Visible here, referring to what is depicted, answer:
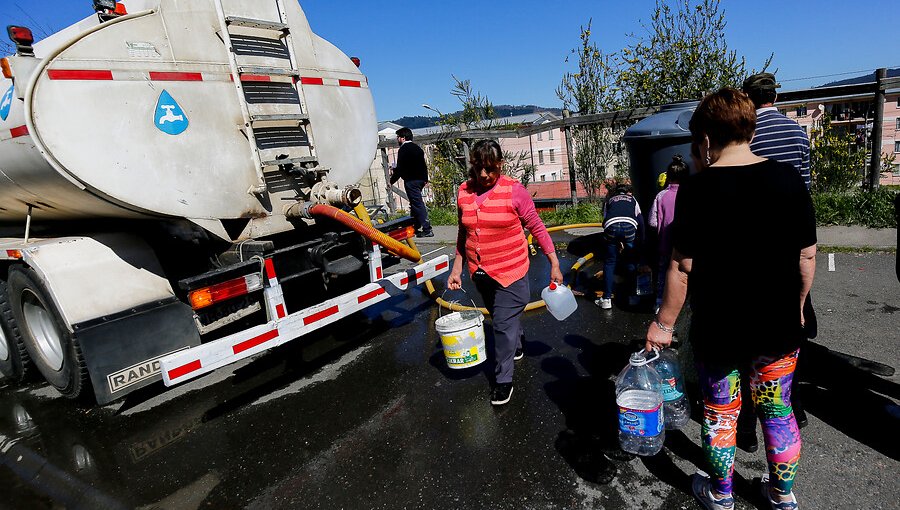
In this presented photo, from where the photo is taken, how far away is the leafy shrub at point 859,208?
668 centimetres

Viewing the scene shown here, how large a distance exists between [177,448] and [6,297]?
2.70 m

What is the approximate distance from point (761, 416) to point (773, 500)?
0.47 metres

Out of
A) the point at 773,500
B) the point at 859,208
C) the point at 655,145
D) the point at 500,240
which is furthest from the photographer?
the point at 859,208

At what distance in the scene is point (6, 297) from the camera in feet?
15.3

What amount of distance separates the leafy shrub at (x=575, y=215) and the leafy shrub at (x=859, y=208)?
3.37 metres

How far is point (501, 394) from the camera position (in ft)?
11.8

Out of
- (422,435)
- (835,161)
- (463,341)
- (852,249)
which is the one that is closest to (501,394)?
(463,341)

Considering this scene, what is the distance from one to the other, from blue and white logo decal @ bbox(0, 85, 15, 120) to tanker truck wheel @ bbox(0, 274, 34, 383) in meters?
2.11

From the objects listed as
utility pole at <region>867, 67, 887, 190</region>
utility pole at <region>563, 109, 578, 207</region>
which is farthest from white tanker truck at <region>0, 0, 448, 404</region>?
utility pole at <region>867, 67, 887, 190</region>

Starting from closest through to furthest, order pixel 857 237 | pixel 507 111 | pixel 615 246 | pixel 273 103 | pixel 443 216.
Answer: pixel 273 103 → pixel 615 246 → pixel 857 237 → pixel 443 216 → pixel 507 111

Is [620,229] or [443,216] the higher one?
[620,229]

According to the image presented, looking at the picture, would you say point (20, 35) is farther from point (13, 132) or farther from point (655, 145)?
point (655, 145)

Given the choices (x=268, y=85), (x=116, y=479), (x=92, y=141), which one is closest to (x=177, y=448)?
(x=116, y=479)

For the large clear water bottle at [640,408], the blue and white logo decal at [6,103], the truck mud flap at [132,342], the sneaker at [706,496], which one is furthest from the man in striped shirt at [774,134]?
the blue and white logo decal at [6,103]
